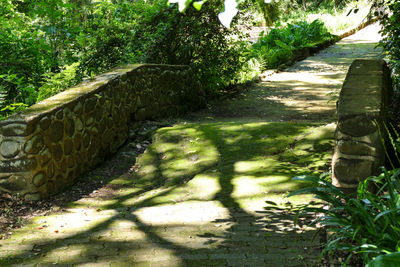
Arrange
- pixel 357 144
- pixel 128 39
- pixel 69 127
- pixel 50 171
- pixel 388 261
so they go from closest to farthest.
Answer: pixel 388 261, pixel 357 144, pixel 50 171, pixel 69 127, pixel 128 39

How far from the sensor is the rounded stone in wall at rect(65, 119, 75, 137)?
5596mm

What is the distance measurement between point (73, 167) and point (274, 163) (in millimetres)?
2573

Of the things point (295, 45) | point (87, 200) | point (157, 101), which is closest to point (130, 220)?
point (87, 200)

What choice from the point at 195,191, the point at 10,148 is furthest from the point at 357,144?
the point at 10,148

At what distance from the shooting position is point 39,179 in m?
5.07

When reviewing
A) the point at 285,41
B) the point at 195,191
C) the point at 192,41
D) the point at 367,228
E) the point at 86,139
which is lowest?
the point at 195,191

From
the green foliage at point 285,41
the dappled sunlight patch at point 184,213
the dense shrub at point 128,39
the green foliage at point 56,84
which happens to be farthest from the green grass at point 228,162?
the green foliage at point 285,41

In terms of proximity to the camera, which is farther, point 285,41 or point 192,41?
point 285,41

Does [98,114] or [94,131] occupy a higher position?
[98,114]

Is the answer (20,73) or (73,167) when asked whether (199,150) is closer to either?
(73,167)

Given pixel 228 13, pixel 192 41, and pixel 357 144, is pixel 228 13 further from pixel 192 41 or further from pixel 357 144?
pixel 192 41

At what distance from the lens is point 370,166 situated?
3928 millimetres

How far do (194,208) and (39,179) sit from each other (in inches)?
73.8

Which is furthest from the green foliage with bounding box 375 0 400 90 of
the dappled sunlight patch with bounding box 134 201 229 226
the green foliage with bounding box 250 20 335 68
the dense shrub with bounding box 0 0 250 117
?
the green foliage with bounding box 250 20 335 68
